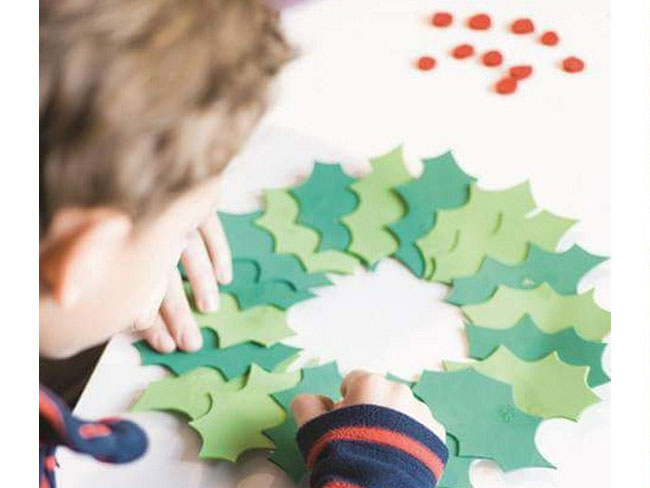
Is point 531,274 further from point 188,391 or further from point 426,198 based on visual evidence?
point 188,391

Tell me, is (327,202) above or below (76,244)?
below

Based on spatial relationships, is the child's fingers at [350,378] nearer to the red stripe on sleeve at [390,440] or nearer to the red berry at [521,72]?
the red stripe on sleeve at [390,440]

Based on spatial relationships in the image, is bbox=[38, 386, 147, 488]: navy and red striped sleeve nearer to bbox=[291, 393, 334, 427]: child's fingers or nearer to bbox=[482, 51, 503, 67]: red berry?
bbox=[291, 393, 334, 427]: child's fingers

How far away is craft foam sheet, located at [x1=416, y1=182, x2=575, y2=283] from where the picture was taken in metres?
0.69

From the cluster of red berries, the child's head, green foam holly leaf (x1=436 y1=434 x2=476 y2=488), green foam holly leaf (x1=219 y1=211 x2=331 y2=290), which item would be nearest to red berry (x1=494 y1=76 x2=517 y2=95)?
the cluster of red berries

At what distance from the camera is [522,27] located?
83 cm

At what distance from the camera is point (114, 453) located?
1.47 ft

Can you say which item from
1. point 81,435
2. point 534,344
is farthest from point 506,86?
point 81,435

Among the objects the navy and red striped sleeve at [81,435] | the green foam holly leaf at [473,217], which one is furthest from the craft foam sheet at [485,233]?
the navy and red striped sleeve at [81,435]

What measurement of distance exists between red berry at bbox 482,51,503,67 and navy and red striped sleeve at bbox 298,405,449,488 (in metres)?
0.37

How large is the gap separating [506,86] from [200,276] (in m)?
0.30
